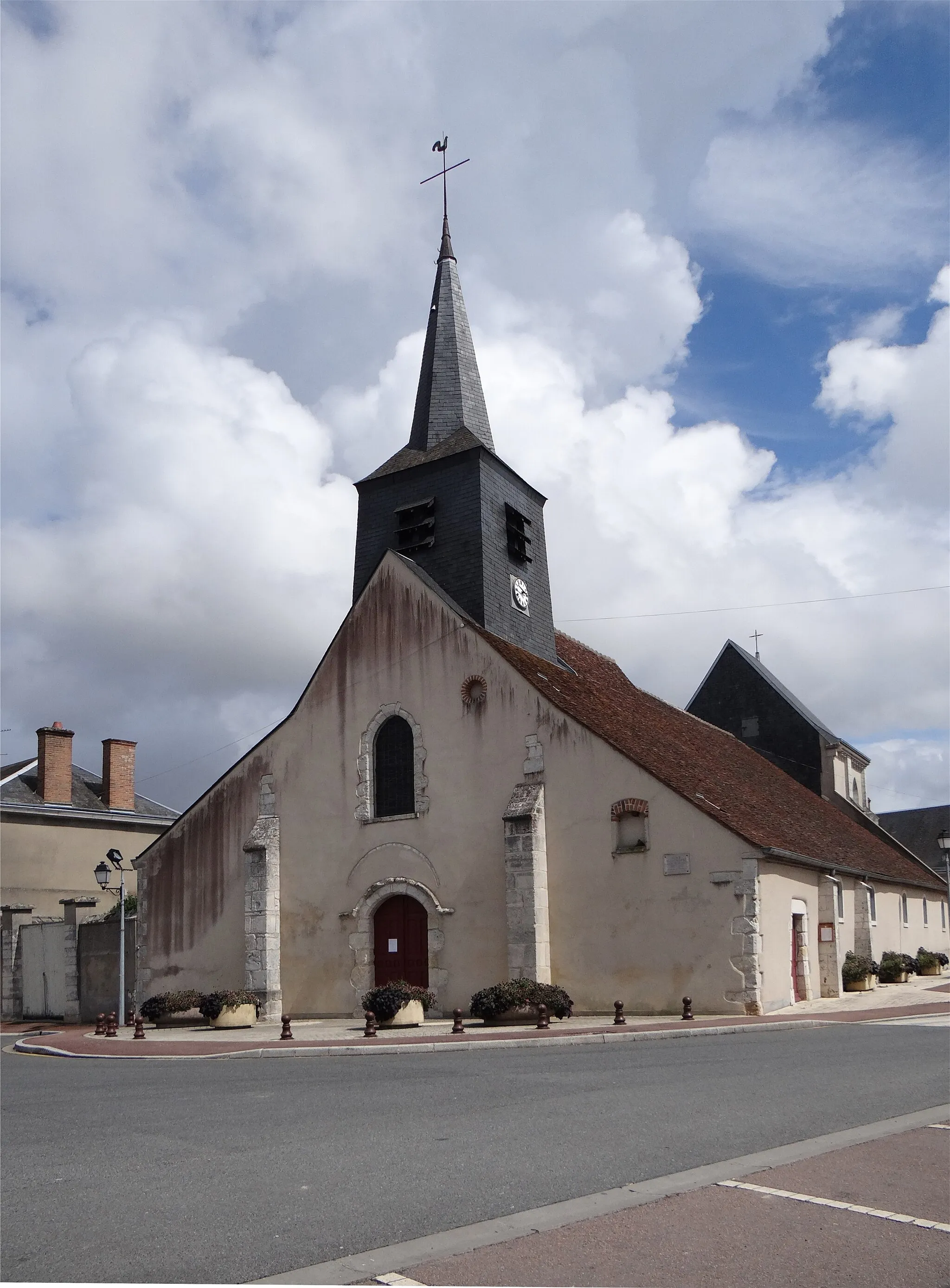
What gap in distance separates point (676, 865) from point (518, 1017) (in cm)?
356

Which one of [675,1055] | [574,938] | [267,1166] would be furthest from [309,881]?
[267,1166]

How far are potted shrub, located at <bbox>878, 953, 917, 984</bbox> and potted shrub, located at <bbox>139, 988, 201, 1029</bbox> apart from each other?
49.1 ft

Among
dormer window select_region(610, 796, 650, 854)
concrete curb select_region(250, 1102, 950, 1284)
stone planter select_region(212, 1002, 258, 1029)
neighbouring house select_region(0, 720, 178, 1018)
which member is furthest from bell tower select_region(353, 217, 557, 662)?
concrete curb select_region(250, 1102, 950, 1284)

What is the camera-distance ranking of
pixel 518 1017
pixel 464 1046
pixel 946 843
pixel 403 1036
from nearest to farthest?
pixel 464 1046
pixel 403 1036
pixel 518 1017
pixel 946 843

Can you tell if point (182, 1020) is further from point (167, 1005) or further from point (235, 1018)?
point (235, 1018)

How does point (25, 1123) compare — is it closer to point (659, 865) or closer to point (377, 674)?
point (659, 865)

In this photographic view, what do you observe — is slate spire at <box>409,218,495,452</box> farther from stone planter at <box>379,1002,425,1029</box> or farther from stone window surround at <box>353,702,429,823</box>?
stone planter at <box>379,1002,425,1029</box>

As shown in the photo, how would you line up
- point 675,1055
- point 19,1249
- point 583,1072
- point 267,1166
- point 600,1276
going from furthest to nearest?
1. point 675,1055
2. point 583,1072
3. point 267,1166
4. point 19,1249
5. point 600,1276

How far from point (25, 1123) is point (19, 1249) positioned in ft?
13.1

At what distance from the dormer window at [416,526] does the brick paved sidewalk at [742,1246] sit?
734 inches

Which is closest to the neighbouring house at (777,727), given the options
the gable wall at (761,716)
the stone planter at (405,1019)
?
the gable wall at (761,716)

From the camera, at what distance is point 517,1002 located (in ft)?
56.4

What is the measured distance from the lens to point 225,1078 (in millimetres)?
11422

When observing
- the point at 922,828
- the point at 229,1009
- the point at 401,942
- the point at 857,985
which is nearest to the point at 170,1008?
the point at 229,1009
